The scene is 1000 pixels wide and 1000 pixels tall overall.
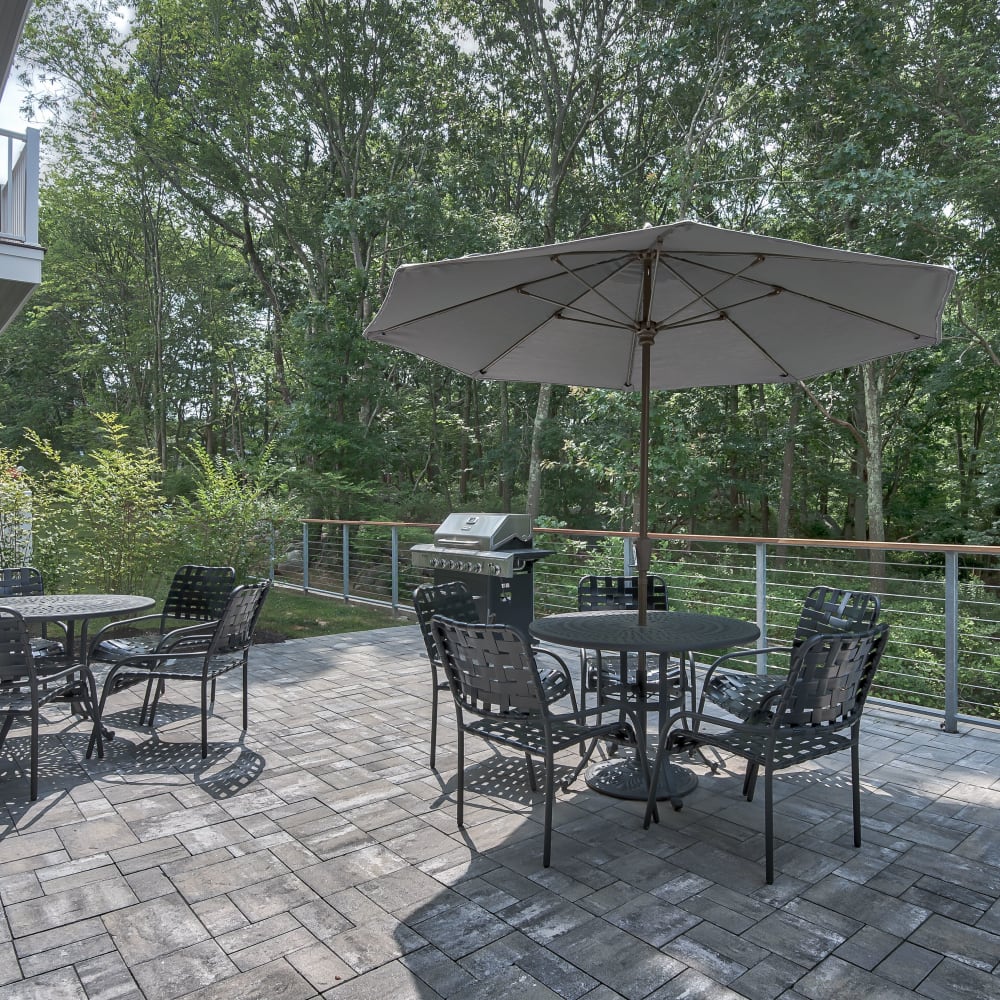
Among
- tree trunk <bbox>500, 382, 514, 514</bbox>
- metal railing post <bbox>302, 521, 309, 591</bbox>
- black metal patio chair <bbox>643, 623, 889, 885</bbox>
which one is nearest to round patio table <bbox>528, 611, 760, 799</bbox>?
black metal patio chair <bbox>643, 623, 889, 885</bbox>

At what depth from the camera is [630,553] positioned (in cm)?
512

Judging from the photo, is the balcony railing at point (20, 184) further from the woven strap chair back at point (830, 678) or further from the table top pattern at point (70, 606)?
the woven strap chair back at point (830, 678)

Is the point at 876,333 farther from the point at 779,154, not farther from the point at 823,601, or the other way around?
the point at 779,154

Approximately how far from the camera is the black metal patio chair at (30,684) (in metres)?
2.81

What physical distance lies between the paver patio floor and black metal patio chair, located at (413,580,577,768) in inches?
14.5

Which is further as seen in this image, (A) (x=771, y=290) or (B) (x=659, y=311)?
(B) (x=659, y=311)

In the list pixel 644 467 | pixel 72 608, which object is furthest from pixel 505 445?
pixel 644 467

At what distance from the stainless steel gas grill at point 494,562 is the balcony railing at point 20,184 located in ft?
13.6

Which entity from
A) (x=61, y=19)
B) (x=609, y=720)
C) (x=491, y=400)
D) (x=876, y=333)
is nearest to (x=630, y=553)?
(x=609, y=720)

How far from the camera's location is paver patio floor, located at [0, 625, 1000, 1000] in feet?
5.86

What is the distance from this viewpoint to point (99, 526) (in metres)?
6.40

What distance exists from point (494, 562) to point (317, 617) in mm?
3172

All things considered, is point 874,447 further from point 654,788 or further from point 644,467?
point 654,788

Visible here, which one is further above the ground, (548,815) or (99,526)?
(99,526)
